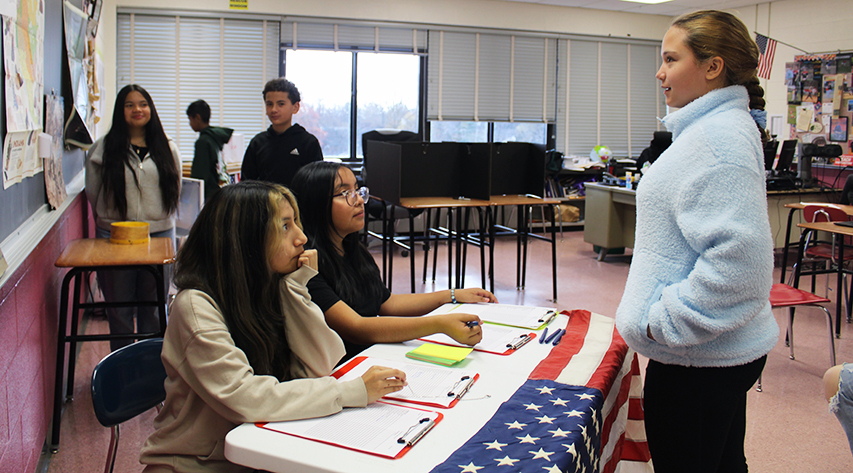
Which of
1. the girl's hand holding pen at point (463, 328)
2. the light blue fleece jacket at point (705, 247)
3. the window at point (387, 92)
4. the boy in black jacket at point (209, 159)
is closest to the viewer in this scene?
the light blue fleece jacket at point (705, 247)

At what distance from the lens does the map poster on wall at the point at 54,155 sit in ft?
8.14

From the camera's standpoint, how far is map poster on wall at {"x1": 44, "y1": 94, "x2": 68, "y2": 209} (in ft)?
8.14

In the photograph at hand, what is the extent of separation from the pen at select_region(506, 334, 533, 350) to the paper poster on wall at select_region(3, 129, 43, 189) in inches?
59.3

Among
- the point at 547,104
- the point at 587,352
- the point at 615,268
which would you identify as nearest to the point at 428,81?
the point at 547,104

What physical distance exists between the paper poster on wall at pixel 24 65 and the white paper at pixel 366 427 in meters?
1.33

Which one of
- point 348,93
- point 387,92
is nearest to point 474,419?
point 348,93

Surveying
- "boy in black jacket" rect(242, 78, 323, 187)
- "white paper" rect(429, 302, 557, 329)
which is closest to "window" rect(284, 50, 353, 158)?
"boy in black jacket" rect(242, 78, 323, 187)

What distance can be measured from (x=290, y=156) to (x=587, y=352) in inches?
90.5

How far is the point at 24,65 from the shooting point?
77.7 inches

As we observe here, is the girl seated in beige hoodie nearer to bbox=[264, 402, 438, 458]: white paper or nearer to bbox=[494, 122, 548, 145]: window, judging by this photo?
bbox=[264, 402, 438, 458]: white paper

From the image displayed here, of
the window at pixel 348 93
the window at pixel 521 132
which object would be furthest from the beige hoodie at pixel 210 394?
the window at pixel 521 132

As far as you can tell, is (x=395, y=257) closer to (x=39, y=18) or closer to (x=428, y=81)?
(x=428, y=81)

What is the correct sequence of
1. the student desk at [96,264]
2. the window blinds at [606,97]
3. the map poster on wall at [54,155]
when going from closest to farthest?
1. the student desk at [96,264]
2. the map poster on wall at [54,155]
3. the window blinds at [606,97]

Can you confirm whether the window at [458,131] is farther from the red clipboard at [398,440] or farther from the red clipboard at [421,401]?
the red clipboard at [398,440]
